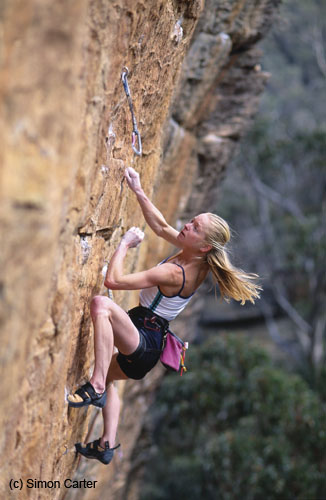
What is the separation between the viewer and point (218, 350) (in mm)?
12883

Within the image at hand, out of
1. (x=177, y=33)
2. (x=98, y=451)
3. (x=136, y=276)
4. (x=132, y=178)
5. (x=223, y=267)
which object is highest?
(x=177, y=33)

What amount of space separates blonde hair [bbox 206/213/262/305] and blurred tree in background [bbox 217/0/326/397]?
1092cm

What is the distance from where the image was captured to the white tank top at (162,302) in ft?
13.0

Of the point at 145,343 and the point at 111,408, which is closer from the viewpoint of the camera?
the point at 145,343

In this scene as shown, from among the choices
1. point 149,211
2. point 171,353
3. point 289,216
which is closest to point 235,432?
point 171,353

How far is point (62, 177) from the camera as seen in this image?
2445mm

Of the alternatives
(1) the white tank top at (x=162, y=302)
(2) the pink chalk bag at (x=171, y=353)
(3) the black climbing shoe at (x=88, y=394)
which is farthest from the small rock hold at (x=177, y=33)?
(3) the black climbing shoe at (x=88, y=394)

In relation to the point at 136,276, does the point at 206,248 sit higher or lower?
higher

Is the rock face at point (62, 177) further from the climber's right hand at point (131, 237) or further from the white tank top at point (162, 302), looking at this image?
the white tank top at point (162, 302)

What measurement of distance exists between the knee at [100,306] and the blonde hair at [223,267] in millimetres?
772

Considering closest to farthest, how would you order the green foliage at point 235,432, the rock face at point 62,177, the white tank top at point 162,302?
1. the rock face at point 62,177
2. the white tank top at point 162,302
3. the green foliage at point 235,432

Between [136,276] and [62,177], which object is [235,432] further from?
[62,177]

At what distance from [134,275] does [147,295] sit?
1.55 ft

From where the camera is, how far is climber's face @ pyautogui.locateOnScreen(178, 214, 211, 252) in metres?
3.82
